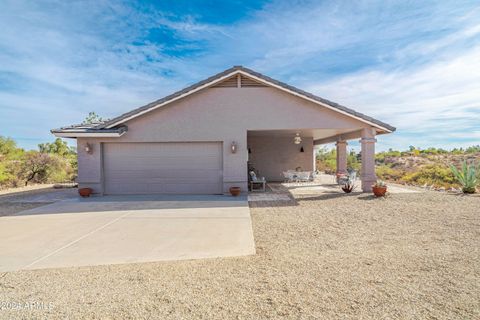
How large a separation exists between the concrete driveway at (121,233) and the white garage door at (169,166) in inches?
90.8

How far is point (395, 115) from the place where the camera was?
84.8 feet

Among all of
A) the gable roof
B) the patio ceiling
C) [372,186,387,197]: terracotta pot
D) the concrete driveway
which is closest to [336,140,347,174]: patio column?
the patio ceiling

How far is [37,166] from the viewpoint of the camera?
19.8 m

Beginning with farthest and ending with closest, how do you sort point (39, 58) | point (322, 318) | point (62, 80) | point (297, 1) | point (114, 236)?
point (62, 80), point (39, 58), point (297, 1), point (114, 236), point (322, 318)

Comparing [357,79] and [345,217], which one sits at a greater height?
[357,79]

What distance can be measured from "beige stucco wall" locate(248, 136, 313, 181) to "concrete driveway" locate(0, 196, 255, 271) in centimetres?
900

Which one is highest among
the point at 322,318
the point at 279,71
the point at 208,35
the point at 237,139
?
the point at 208,35

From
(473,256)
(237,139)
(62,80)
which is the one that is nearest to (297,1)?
(237,139)

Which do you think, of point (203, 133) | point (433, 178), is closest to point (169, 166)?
point (203, 133)

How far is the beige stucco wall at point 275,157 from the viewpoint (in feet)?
64.5

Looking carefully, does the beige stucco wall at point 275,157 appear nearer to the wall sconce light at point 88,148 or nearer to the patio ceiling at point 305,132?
the patio ceiling at point 305,132

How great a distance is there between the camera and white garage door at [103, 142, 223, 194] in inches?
516

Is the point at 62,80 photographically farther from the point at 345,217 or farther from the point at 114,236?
the point at 345,217

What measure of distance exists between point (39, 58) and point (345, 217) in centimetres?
1700
